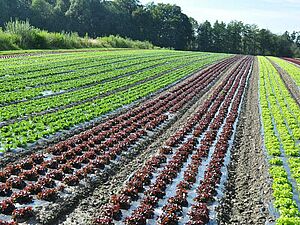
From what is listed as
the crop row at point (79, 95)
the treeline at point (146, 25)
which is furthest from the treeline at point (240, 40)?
the crop row at point (79, 95)

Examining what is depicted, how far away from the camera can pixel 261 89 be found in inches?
1364

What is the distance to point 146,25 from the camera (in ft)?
411

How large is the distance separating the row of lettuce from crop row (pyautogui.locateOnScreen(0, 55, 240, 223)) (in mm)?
1800

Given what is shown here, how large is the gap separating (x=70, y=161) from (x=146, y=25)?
11676 centimetres

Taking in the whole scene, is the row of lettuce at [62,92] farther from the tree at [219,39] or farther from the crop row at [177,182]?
the tree at [219,39]

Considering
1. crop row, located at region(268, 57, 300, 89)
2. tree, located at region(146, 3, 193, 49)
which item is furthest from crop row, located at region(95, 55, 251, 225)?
tree, located at region(146, 3, 193, 49)

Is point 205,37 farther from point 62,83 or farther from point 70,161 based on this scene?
point 70,161

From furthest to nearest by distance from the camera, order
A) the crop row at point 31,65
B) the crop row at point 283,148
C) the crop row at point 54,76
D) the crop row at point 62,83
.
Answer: the crop row at point 31,65 → the crop row at point 54,76 → the crop row at point 62,83 → the crop row at point 283,148

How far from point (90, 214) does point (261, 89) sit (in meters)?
28.1

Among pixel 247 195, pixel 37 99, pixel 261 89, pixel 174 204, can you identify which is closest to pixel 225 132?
pixel 247 195

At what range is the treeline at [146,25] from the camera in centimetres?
9488

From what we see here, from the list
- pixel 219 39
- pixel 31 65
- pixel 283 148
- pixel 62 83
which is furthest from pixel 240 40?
pixel 283 148

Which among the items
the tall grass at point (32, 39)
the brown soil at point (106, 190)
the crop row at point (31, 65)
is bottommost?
the brown soil at point (106, 190)

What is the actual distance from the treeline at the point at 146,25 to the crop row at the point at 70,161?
78318 mm
